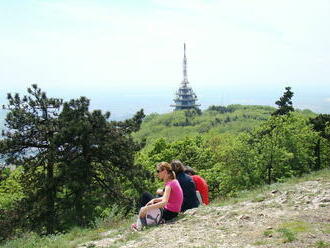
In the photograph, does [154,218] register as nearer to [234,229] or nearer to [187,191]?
[187,191]

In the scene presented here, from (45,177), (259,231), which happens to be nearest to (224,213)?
(259,231)

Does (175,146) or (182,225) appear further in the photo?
(175,146)

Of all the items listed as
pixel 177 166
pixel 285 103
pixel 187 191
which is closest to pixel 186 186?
pixel 187 191

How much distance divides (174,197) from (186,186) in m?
0.99

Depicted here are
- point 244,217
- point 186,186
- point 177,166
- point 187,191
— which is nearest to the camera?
point 244,217

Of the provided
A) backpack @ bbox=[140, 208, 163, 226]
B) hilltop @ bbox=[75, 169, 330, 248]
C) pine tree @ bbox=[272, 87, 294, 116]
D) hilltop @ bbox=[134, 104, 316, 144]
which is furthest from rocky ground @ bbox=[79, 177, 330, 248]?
hilltop @ bbox=[134, 104, 316, 144]

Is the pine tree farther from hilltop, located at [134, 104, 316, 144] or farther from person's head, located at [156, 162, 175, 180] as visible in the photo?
hilltop, located at [134, 104, 316, 144]

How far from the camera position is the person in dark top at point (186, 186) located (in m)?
10.7

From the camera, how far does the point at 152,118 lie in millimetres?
187625

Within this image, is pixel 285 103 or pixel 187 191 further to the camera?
pixel 285 103

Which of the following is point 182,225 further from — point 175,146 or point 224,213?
point 175,146

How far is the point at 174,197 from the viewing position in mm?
9914

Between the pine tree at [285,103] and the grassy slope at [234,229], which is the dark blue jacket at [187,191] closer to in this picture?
the grassy slope at [234,229]

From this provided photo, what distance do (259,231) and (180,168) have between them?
10.1ft
